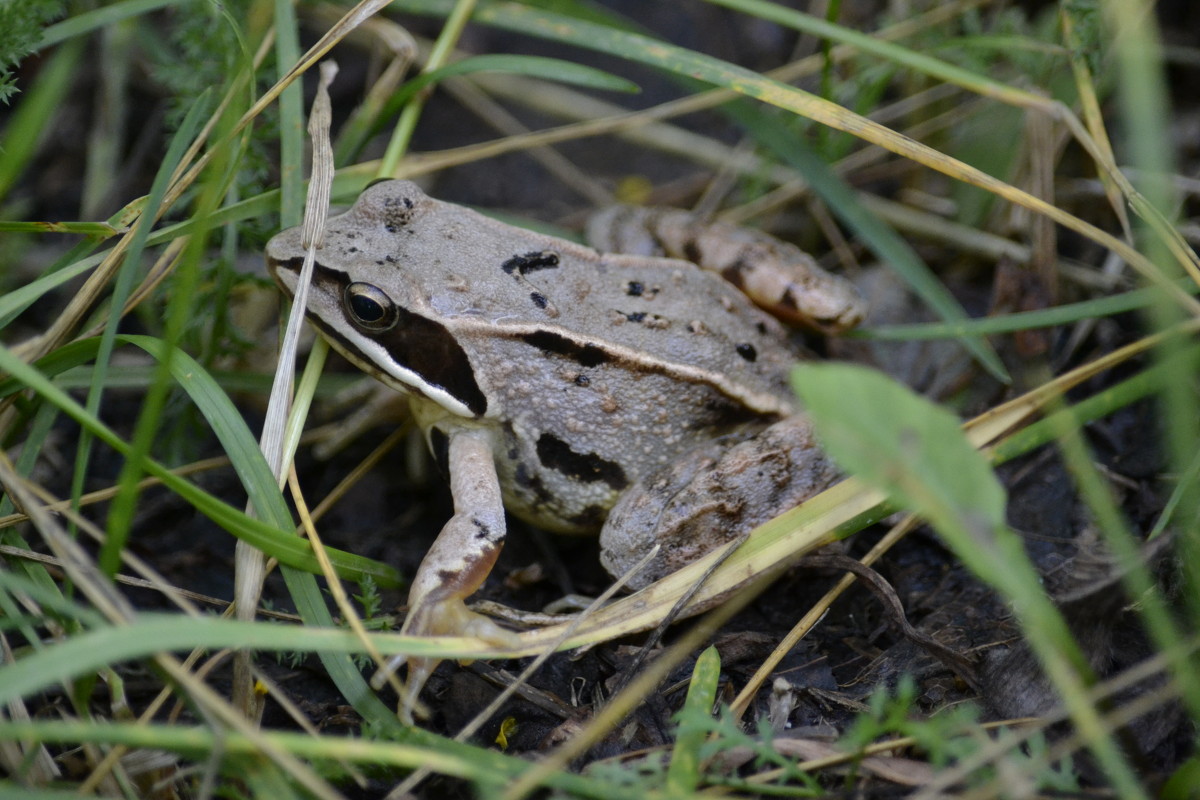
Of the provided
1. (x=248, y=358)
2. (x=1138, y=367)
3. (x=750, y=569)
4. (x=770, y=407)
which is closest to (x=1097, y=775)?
(x=750, y=569)

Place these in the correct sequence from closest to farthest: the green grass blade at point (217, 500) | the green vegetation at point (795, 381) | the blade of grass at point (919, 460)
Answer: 1. the blade of grass at point (919, 460)
2. the green vegetation at point (795, 381)
3. the green grass blade at point (217, 500)

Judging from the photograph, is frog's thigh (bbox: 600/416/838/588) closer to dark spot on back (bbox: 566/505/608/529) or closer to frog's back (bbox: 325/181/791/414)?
dark spot on back (bbox: 566/505/608/529)

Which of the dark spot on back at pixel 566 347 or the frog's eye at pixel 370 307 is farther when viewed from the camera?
the dark spot on back at pixel 566 347

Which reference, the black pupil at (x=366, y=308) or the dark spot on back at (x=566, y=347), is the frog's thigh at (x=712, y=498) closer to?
the dark spot on back at (x=566, y=347)

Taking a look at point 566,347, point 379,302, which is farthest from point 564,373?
point 379,302

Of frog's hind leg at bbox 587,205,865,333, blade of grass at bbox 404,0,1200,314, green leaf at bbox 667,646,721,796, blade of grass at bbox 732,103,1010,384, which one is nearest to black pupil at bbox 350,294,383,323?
frog's hind leg at bbox 587,205,865,333

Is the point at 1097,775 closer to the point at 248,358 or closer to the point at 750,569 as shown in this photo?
the point at 750,569

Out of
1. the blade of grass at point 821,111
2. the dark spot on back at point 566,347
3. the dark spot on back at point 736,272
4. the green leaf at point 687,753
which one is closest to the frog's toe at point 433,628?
the green leaf at point 687,753
